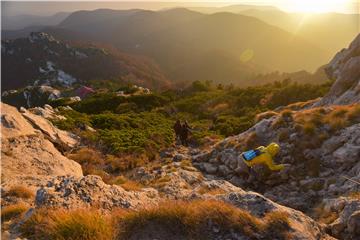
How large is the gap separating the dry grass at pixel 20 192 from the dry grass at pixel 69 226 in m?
2.88

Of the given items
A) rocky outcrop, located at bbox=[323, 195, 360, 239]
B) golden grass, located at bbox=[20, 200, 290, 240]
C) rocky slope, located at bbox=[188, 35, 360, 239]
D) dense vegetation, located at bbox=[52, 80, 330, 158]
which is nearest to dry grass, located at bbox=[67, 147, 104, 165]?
dense vegetation, located at bbox=[52, 80, 330, 158]

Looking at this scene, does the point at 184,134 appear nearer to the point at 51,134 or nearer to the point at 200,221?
the point at 51,134

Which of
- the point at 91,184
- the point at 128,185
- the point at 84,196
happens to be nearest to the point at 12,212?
the point at 84,196

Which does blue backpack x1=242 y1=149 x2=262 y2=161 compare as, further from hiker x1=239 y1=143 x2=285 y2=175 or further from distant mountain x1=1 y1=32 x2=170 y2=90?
distant mountain x1=1 y1=32 x2=170 y2=90

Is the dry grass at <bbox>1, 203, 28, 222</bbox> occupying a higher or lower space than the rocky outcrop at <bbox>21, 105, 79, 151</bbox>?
higher

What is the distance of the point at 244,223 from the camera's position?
714 cm

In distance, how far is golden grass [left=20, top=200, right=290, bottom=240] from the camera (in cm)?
644

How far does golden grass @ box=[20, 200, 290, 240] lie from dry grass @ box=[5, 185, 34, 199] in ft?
9.02

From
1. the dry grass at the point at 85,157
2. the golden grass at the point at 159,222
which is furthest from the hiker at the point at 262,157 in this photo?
the dry grass at the point at 85,157

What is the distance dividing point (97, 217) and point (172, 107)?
4498 centimetres

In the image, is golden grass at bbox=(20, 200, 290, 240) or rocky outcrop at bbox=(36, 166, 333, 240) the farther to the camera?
rocky outcrop at bbox=(36, 166, 333, 240)

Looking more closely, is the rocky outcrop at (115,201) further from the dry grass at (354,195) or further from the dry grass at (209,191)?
the dry grass at (354,195)

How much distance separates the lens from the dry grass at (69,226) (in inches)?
248

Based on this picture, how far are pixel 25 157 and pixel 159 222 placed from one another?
8922 mm
